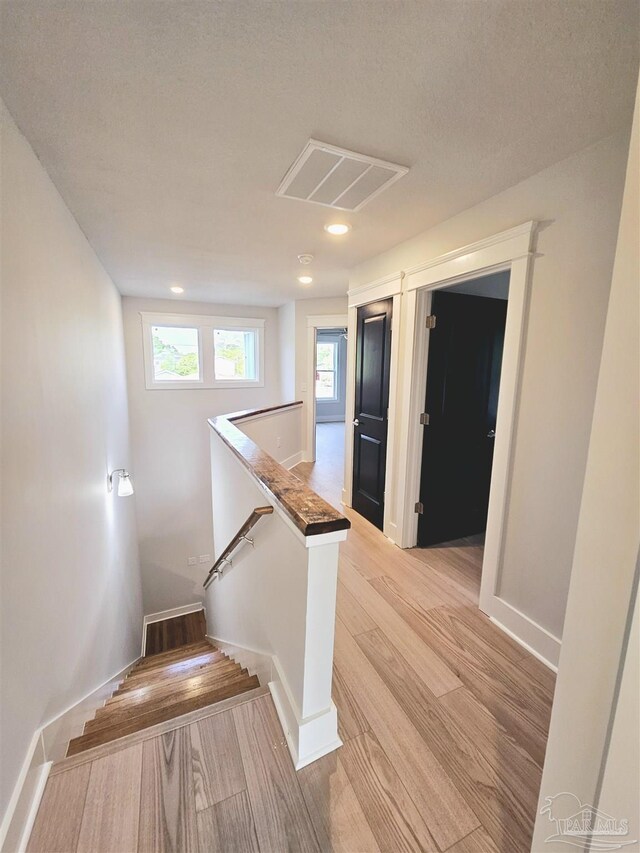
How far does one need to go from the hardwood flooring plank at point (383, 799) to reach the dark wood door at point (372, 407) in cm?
186

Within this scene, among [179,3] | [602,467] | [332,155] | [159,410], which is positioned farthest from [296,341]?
[602,467]

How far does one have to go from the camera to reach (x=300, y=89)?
1.17 m

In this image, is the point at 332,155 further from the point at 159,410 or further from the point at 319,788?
the point at 159,410

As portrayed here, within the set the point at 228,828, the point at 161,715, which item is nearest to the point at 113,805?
the point at 228,828

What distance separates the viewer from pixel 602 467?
0.74 m

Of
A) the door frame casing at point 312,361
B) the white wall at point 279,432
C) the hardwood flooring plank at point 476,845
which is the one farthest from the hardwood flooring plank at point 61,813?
the door frame casing at point 312,361

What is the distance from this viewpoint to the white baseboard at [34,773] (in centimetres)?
94

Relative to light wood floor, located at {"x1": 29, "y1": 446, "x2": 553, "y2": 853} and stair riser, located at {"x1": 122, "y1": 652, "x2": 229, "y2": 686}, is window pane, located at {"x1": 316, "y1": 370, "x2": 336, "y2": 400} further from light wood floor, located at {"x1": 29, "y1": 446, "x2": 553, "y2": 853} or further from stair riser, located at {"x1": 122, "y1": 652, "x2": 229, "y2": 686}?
light wood floor, located at {"x1": 29, "y1": 446, "x2": 553, "y2": 853}

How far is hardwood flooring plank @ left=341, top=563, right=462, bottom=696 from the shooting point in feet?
5.24

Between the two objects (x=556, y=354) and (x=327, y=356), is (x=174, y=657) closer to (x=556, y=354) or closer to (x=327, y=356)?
(x=556, y=354)

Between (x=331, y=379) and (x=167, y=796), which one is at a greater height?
(x=331, y=379)

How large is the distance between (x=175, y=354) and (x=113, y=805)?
16.5ft

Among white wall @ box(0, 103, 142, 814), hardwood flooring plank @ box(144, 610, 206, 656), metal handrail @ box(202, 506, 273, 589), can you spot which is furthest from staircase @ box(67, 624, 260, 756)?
hardwood flooring plank @ box(144, 610, 206, 656)

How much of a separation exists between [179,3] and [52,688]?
7.35 feet
